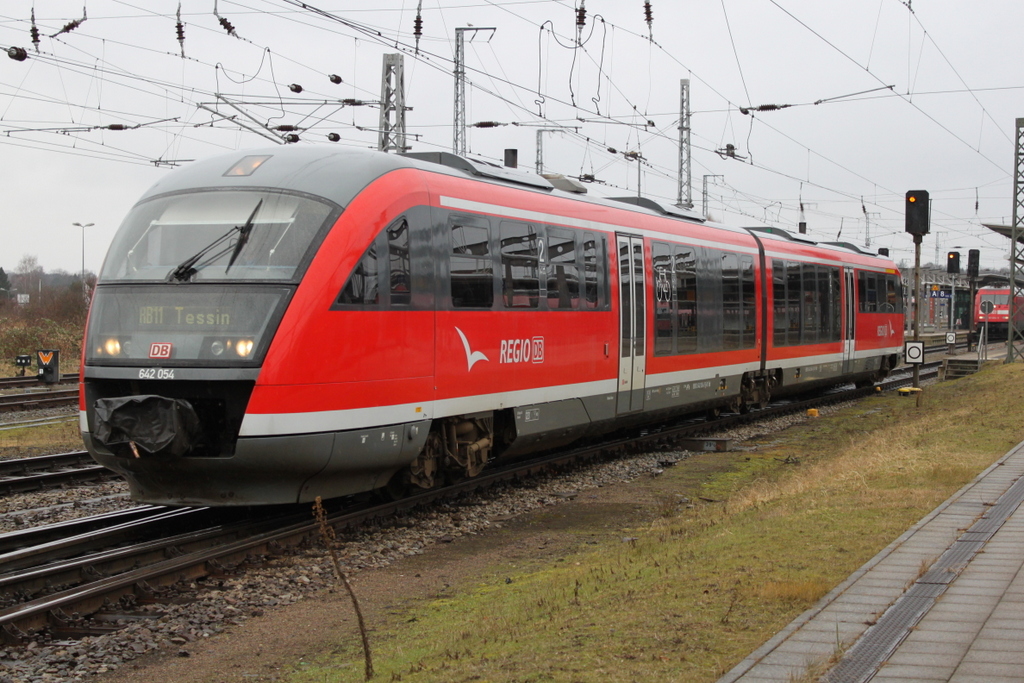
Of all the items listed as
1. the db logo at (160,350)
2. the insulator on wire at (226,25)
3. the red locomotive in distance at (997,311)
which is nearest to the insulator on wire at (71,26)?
the insulator on wire at (226,25)

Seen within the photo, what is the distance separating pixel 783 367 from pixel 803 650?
57.6 feet

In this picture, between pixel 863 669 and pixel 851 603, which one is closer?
pixel 863 669

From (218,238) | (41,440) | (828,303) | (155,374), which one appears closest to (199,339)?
(155,374)

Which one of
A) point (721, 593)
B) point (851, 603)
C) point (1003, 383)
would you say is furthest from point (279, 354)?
point (1003, 383)

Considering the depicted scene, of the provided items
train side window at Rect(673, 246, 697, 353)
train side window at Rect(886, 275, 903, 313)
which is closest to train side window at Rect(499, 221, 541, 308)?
train side window at Rect(673, 246, 697, 353)

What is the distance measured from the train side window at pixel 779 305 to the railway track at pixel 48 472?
1346cm

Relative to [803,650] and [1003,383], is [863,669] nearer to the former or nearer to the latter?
[803,650]

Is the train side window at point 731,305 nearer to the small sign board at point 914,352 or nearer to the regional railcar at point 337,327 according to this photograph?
the regional railcar at point 337,327

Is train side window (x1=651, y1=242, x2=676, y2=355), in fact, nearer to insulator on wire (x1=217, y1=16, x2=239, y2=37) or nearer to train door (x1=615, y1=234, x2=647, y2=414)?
train door (x1=615, y1=234, x2=647, y2=414)

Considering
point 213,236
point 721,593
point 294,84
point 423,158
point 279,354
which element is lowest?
point 721,593

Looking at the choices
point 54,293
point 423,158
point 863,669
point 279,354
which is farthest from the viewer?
point 54,293

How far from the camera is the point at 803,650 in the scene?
5.55m

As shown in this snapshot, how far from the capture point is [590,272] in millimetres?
14492

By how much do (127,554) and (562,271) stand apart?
22.3 feet
